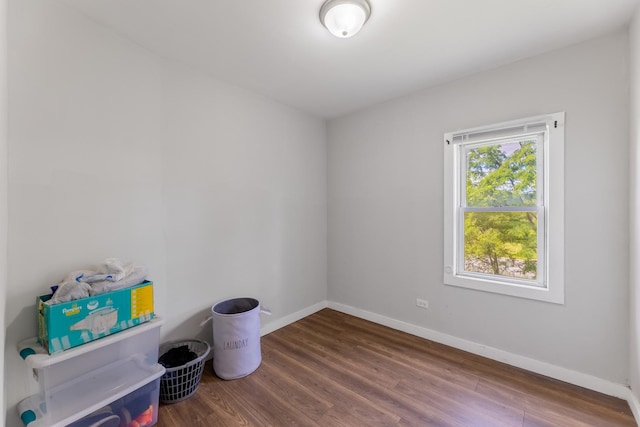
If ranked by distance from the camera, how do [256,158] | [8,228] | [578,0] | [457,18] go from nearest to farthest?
[8,228], [578,0], [457,18], [256,158]

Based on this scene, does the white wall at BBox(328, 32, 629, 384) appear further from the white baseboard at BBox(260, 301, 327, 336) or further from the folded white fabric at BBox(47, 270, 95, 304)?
the folded white fabric at BBox(47, 270, 95, 304)

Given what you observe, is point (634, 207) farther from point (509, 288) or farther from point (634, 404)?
point (634, 404)

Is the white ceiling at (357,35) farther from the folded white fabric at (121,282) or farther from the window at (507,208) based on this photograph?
the folded white fabric at (121,282)

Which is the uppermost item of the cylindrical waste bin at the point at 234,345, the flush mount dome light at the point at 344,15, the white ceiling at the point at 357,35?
the white ceiling at the point at 357,35

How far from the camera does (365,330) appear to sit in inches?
111

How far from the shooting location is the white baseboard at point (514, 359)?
182 cm

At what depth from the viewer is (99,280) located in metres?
1.46

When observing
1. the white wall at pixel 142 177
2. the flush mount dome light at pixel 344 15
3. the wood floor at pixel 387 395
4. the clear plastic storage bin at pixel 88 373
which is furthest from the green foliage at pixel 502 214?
the clear plastic storage bin at pixel 88 373

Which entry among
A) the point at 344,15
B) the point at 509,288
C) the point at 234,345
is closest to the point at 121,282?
the point at 234,345

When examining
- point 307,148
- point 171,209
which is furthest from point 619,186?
point 171,209

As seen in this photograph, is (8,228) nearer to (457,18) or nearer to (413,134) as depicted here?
(457,18)

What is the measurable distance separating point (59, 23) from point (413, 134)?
2.71 meters

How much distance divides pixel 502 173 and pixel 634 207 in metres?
0.80

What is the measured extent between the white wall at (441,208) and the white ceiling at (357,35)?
0.84ft
